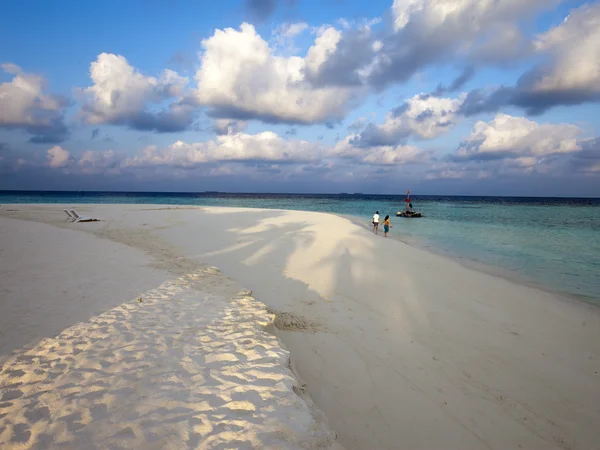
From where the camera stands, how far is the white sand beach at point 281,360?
332cm

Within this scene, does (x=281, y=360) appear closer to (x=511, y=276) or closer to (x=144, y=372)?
(x=144, y=372)

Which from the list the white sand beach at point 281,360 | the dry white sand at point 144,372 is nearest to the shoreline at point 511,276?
the white sand beach at point 281,360

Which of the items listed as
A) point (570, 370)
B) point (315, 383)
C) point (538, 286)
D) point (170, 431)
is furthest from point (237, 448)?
point (538, 286)

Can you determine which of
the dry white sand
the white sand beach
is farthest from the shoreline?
the dry white sand

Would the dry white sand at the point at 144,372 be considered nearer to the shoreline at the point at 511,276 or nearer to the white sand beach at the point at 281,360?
the white sand beach at the point at 281,360

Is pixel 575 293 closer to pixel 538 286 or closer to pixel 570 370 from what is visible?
pixel 538 286

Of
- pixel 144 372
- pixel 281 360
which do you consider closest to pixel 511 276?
pixel 281 360

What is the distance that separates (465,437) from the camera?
13.2 feet

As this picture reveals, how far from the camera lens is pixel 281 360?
464 cm

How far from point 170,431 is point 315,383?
7.76 feet

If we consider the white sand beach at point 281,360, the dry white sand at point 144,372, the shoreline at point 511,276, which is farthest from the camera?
the shoreline at point 511,276

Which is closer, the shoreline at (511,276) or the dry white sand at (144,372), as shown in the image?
the dry white sand at (144,372)

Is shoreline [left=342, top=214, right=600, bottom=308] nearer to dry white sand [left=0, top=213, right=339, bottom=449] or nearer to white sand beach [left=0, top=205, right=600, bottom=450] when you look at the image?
white sand beach [left=0, top=205, right=600, bottom=450]

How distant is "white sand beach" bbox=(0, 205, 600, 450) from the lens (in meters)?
3.32
